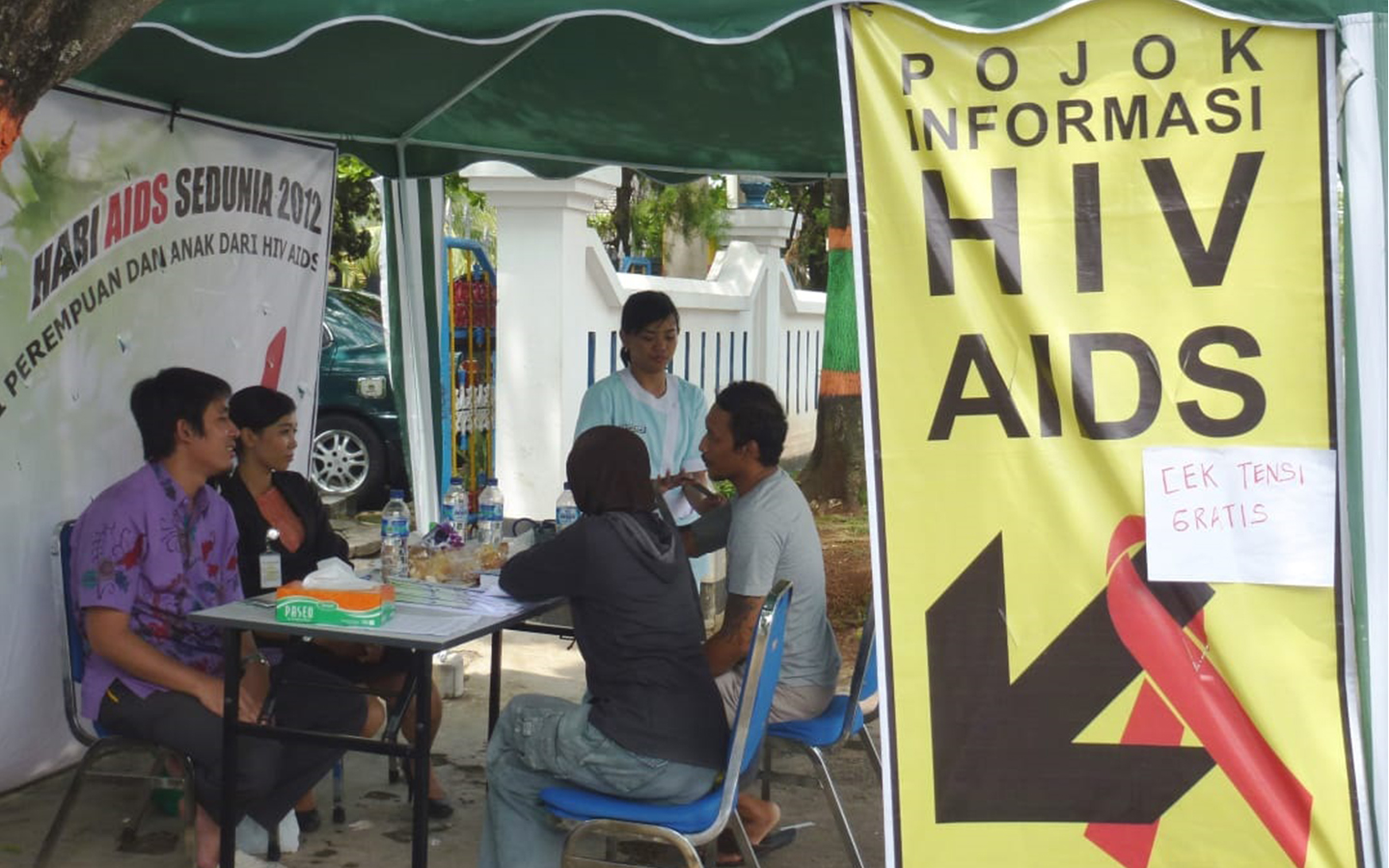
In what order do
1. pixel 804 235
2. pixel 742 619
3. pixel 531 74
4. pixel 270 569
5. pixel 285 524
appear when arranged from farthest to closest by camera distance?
pixel 804 235
pixel 531 74
pixel 285 524
pixel 270 569
pixel 742 619

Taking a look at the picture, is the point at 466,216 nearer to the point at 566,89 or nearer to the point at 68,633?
the point at 566,89

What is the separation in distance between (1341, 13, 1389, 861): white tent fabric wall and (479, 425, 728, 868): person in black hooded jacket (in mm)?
1365

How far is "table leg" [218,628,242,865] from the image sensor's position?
3.59 metres

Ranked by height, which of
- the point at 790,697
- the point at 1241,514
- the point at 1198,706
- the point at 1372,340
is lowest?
the point at 790,697

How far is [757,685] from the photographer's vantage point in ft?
10.5

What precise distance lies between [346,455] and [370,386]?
1.65 ft

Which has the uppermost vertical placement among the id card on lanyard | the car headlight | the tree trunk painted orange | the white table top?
the tree trunk painted orange

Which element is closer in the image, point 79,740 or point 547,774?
point 547,774

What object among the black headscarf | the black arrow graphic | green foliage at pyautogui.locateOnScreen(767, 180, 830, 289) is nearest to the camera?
the black arrow graphic

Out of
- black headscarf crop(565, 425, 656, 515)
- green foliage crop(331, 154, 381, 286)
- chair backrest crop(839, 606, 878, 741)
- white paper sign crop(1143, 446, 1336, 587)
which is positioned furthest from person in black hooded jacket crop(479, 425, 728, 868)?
green foliage crop(331, 154, 381, 286)

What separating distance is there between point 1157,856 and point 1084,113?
155 centimetres

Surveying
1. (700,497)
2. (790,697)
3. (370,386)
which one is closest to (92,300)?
(700,497)

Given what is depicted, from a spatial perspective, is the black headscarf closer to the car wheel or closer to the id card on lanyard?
the id card on lanyard

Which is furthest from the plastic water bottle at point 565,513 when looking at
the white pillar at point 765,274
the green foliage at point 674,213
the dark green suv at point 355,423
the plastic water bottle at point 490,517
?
the green foliage at point 674,213
